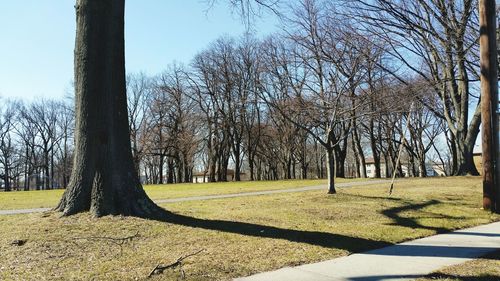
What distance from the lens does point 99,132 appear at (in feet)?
31.0

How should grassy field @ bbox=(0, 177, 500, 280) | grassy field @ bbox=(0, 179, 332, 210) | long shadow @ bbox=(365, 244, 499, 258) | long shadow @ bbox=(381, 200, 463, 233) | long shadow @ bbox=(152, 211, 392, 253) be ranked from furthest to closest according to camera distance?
grassy field @ bbox=(0, 179, 332, 210), long shadow @ bbox=(381, 200, 463, 233), long shadow @ bbox=(152, 211, 392, 253), long shadow @ bbox=(365, 244, 499, 258), grassy field @ bbox=(0, 177, 500, 280)

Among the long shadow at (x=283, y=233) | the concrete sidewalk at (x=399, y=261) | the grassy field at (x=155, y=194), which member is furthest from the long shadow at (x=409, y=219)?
the grassy field at (x=155, y=194)

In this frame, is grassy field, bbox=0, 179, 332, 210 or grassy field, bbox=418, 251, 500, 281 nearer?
grassy field, bbox=418, 251, 500, 281

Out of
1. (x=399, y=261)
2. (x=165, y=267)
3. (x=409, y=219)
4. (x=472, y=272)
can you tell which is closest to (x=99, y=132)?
(x=165, y=267)

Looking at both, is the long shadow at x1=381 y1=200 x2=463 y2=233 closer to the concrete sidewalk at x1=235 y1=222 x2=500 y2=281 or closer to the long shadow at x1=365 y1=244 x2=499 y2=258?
the concrete sidewalk at x1=235 y1=222 x2=500 y2=281

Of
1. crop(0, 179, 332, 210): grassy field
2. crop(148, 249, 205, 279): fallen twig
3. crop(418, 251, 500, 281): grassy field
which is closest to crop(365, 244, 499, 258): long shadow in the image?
crop(418, 251, 500, 281): grassy field

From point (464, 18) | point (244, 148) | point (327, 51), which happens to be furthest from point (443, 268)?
point (244, 148)

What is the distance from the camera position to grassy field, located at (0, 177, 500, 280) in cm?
632

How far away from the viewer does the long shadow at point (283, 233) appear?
26.3 feet

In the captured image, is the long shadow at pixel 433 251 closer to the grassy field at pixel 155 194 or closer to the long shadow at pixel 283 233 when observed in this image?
the long shadow at pixel 283 233

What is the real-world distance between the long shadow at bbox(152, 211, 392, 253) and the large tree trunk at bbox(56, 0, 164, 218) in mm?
778

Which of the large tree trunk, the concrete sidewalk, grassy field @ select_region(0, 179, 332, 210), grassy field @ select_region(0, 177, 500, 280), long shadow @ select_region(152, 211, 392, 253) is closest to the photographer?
the concrete sidewalk

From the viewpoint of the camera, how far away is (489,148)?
12.5 metres

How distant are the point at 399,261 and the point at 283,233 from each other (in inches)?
98.3
